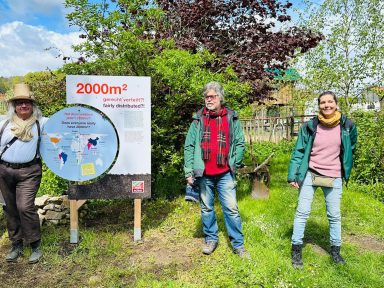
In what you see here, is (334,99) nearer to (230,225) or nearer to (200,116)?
(200,116)

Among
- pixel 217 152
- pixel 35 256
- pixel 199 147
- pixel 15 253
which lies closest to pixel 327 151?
pixel 217 152

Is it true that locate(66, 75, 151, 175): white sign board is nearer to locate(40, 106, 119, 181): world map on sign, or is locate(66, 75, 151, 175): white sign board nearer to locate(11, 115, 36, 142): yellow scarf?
locate(40, 106, 119, 181): world map on sign

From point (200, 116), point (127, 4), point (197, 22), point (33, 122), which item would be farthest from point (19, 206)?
point (197, 22)

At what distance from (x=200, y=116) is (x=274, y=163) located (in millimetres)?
6088

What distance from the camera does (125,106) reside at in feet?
15.1

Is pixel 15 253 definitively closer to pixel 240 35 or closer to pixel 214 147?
pixel 214 147

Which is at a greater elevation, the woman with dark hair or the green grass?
the woman with dark hair

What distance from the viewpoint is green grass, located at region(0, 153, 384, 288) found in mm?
3707

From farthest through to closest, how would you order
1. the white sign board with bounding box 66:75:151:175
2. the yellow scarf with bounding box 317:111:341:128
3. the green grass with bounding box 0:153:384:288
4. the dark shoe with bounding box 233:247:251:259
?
the white sign board with bounding box 66:75:151:175 < the dark shoe with bounding box 233:247:251:259 < the yellow scarf with bounding box 317:111:341:128 < the green grass with bounding box 0:153:384:288

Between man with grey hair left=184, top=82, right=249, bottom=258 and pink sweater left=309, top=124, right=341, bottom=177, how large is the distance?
0.80 metres

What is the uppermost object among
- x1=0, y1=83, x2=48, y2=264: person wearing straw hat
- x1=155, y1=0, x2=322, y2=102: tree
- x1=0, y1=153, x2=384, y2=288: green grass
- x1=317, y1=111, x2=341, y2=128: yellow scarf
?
x1=155, y1=0, x2=322, y2=102: tree

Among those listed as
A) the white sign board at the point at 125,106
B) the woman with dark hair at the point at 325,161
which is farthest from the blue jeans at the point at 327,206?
the white sign board at the point at 125,106

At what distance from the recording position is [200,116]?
163 inches

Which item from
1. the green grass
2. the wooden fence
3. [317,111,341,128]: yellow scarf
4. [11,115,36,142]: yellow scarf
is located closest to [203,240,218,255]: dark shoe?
the green grass
